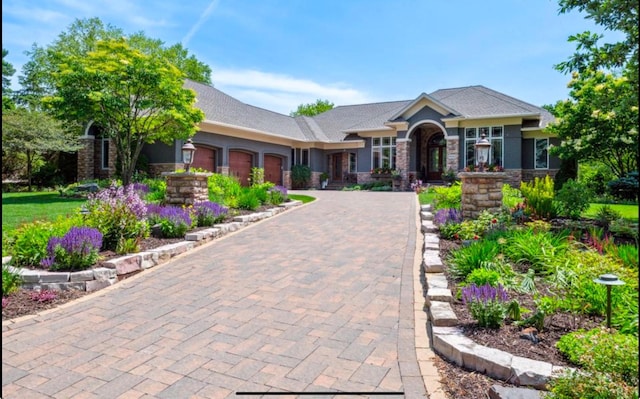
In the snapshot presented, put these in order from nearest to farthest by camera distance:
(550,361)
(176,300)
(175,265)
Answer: (550,361) → (176,300) → (175,265)

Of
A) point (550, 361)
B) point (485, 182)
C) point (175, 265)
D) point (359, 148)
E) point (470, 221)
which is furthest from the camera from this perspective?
point (359, 148)

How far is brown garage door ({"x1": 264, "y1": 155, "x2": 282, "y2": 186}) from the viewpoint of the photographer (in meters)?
24.1

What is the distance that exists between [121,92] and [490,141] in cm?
1748

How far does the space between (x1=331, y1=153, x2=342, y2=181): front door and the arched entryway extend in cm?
523

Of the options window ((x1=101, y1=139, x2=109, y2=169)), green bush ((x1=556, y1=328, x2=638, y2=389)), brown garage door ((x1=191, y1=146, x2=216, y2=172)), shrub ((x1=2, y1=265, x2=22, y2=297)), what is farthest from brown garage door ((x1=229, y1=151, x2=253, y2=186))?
green bush ((x1=556, y1=328, x2=638, y2=389))

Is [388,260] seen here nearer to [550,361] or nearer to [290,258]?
[290,258]

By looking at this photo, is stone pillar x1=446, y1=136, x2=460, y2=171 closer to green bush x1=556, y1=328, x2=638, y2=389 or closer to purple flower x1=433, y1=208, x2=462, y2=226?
purple flower x1=433, y1=208, x2=462, y2=226

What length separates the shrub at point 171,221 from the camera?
850 centimetres

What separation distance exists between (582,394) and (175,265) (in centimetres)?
608

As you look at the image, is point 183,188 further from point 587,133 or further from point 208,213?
point 587,133

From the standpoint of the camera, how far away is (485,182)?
9.03 m

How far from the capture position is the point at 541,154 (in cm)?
2155

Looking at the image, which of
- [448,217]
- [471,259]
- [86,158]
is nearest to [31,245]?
[471,259]

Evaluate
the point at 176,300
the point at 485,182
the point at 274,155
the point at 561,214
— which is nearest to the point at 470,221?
the point at 485,182
